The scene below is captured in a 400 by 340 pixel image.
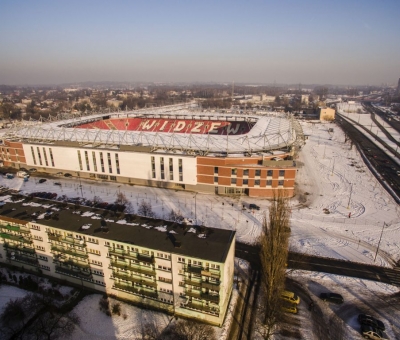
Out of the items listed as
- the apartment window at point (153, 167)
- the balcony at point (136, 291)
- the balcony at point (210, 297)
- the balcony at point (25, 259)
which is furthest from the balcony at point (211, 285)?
the apartment window at point (153, 167)

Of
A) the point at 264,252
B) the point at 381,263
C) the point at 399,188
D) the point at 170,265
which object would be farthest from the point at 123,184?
the point at 399,188

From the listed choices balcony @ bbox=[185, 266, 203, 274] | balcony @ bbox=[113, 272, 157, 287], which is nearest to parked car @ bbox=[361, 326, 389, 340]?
balcony @ bbox=[185, 266, 203, 274]

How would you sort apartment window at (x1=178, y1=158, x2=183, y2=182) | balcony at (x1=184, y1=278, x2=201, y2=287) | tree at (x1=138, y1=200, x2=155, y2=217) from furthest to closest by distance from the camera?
apartment window at (x1=178, y1=158, x2=183, y2=182)
tree at (x1=138, y1=200, x2=155, y2=217)
balcony at (x1=184, y1=278, x2=201, y2=287)

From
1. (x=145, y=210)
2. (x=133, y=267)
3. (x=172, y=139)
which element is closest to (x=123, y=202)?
(x=145, y=210)

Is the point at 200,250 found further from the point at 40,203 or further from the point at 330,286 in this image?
the point at 40,203

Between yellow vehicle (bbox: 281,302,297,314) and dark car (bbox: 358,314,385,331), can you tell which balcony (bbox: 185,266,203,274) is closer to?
yellow vehicle (bbox: 281,302,297,314)
